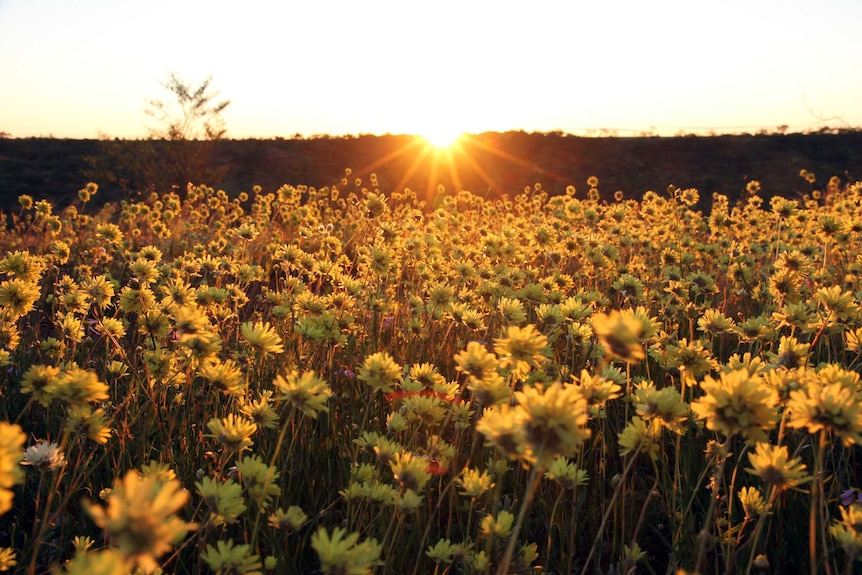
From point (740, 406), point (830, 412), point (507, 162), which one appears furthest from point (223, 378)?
point (507, 162)

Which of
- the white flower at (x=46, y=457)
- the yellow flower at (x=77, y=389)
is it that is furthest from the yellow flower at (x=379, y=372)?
the white flower at (x=46, y=457)

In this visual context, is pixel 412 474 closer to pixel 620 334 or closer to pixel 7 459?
pixel 620 334

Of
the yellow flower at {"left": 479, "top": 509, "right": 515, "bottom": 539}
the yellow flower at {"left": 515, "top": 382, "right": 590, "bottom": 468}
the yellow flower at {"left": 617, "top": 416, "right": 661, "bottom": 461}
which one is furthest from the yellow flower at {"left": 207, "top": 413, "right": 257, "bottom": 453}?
the yellow flower at {"left": 617, "top": 416, "right": 661, "bottom": 461}

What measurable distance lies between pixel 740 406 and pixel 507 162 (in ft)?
121

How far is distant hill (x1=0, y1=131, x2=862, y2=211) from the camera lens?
30516 mm

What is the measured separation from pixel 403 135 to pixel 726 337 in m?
42.0

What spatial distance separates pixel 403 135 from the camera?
43.5 meters

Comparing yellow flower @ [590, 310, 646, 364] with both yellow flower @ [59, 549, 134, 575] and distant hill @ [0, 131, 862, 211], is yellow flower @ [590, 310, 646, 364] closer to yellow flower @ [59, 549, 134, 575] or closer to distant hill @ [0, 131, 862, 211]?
yellow flower @ [59, 549, 134, 575]

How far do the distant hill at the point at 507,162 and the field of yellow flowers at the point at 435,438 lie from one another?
24643mm

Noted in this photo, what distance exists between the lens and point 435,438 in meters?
1.47

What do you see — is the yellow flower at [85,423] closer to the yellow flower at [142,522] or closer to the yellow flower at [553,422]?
the yellow flower at [142,522]

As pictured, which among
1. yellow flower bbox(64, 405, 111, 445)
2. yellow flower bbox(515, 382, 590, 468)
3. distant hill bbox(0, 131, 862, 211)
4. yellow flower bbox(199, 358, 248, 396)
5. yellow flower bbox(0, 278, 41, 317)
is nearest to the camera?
yellow flower bbox(515, 382, 590, 468)

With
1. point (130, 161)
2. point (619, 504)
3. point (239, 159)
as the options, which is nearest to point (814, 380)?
point (619, 504)

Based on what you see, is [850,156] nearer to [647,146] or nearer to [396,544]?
[647,146]
